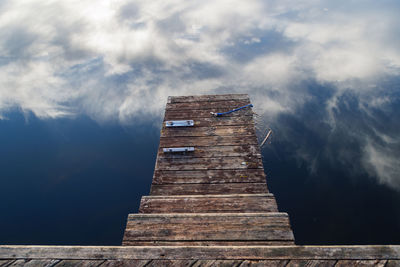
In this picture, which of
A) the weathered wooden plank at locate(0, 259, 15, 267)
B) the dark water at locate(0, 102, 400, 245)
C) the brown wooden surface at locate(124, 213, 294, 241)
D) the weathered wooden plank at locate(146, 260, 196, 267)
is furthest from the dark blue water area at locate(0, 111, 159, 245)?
the weathered wooden plank at locate(146, 260, 196, 267)

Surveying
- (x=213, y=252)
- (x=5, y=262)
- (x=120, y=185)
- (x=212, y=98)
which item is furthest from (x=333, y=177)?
(x=5, y=262)

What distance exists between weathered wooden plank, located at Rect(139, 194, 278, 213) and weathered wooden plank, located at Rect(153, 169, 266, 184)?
0.55 metres

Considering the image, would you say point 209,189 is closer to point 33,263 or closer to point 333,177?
point 33,263

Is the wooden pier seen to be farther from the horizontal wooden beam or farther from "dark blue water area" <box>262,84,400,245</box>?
"dark blue water area" <box>262,84,400,245</box>

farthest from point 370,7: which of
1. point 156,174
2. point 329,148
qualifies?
point 156,174

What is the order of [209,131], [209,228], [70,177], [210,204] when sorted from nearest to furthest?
1. [209,228]
2. [210,204]
3. [209,131]
4. [70,177]

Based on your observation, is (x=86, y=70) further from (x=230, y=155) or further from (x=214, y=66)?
(x=230, y=155)

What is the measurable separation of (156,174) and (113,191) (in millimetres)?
3814

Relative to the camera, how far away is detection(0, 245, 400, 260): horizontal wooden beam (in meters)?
2.92

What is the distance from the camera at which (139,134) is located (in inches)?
408

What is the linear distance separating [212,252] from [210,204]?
1.39 m

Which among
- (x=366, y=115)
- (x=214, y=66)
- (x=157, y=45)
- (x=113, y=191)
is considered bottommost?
(x=113, y=191)

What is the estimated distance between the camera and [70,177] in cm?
871

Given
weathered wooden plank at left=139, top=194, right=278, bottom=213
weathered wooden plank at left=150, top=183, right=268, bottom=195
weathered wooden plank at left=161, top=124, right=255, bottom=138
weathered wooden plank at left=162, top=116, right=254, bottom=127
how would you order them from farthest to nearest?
weathered wooden plank at left=162, top=116, right=254, bottom=127 → weathered wooden plank at left=161, top=124, right=255, bottom=138 → weathered wooden plank at left=150, top=183, right=268, bottom=195 → weathered wooden plank at left=139, top=194, right=278, bottom=213
